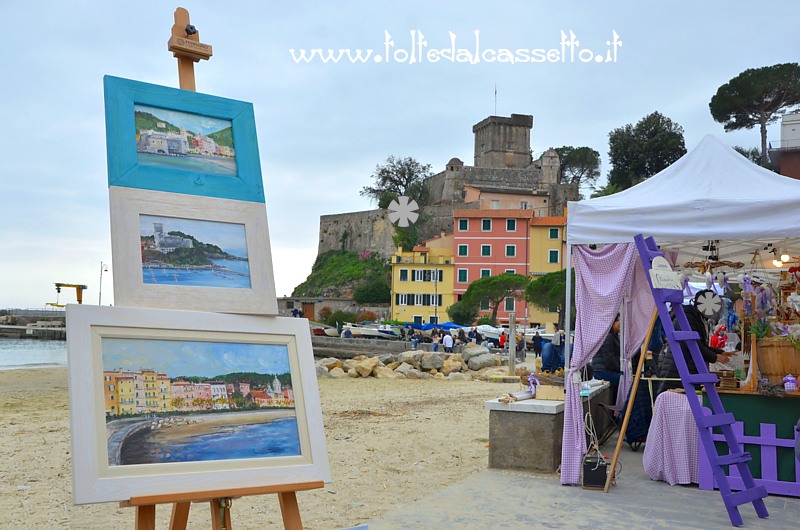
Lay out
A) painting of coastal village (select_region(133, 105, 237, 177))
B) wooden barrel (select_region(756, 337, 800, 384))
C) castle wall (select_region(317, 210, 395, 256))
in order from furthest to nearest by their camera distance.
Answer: castle wall (select_region(317, 210, 395, 256)) < wooden barrel (select_region(756, 337, 800, 384)) < painting of coastal village (select_region(133, 105, 237, 177))

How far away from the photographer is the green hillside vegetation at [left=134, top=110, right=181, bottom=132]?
354cm

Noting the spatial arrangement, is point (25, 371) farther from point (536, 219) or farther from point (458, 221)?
point (536, 219)

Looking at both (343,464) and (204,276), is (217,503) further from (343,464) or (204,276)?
(343,464)

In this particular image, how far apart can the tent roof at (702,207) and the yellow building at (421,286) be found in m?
45.9

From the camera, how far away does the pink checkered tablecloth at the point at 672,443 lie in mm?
6508

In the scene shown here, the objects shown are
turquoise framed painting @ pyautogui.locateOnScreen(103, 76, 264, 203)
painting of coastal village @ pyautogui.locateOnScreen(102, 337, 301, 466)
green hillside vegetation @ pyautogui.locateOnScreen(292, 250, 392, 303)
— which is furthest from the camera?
green hillside vegetation @ pyautogui.locateOnScreen(292, 250, 392, 303)

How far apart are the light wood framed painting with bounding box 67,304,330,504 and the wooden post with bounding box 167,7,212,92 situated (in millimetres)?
1261

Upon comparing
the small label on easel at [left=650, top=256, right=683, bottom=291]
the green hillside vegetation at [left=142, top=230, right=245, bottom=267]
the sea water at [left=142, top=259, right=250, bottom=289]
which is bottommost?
the small label on easel at [left=650, top=256, right=683, bottom=291]

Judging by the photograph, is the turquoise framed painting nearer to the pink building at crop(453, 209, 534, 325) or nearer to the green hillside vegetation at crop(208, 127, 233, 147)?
the green hillside vegetation at crop(208, 127, 233, 147)

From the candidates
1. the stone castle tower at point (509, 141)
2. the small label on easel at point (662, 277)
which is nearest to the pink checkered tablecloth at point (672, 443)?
the small label on easel at point (662, 277)

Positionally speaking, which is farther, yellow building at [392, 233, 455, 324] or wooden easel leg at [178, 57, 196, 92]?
yellow building at [392, 233, 455, 324]

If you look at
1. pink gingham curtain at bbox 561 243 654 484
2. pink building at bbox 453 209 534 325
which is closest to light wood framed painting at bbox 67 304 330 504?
pink gingham curtain at bbox 561 243 654 484

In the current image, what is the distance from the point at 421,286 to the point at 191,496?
5187 centimetres

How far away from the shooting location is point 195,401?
3.32 meters
